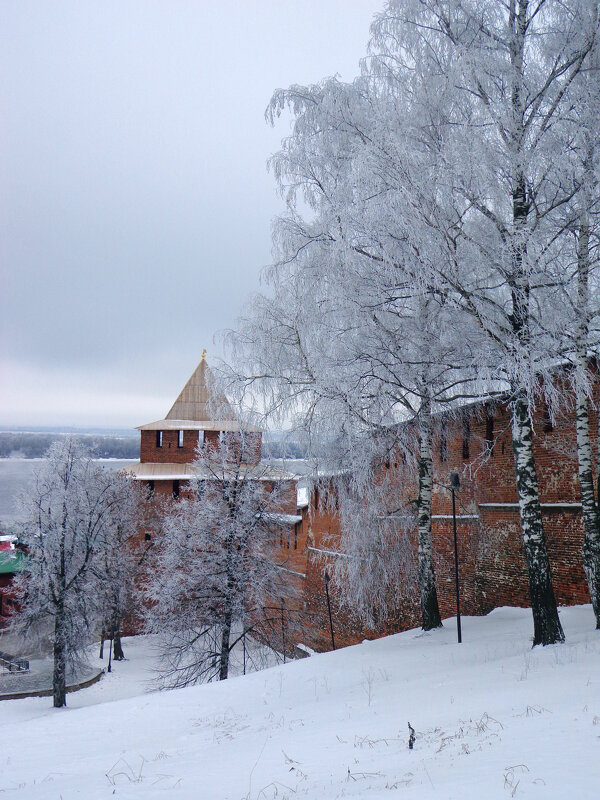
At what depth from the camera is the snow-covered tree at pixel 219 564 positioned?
50.2 ft

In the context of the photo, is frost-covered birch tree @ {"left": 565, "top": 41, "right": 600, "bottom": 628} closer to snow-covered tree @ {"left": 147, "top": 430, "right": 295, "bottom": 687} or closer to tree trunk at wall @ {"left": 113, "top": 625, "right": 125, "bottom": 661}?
snow-covered tree @ {"left": 147, "top": 430, "right": 295, "bottom": 687}

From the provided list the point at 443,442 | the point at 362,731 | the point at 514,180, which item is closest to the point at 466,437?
the point at 443,442

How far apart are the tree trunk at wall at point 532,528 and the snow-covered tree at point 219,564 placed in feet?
27.4

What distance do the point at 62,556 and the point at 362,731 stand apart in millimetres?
15620

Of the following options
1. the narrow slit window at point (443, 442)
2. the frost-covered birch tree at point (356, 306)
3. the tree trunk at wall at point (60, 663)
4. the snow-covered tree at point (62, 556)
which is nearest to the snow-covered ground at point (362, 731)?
the frost-covered birch tree at point (356, 306)

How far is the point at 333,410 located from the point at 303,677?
3.69m

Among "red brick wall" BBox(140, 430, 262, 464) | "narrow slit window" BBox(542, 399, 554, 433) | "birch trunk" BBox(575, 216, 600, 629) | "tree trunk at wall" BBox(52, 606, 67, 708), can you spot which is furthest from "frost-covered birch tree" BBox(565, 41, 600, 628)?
"red brick wall" BBox(140, 430, 262, 464)

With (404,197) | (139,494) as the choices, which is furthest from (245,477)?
(139,494)

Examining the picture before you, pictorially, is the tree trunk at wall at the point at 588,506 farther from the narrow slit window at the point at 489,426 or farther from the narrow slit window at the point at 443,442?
the narrow slit window at the point at 489,426

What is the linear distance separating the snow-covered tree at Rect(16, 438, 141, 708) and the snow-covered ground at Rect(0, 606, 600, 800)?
10.1 meters

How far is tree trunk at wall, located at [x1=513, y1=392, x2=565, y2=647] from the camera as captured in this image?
286 inches

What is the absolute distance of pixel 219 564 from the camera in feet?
52.0

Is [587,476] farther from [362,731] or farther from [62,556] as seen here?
[62,556]

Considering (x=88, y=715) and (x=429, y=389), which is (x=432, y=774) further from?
(x=88, y=715)
